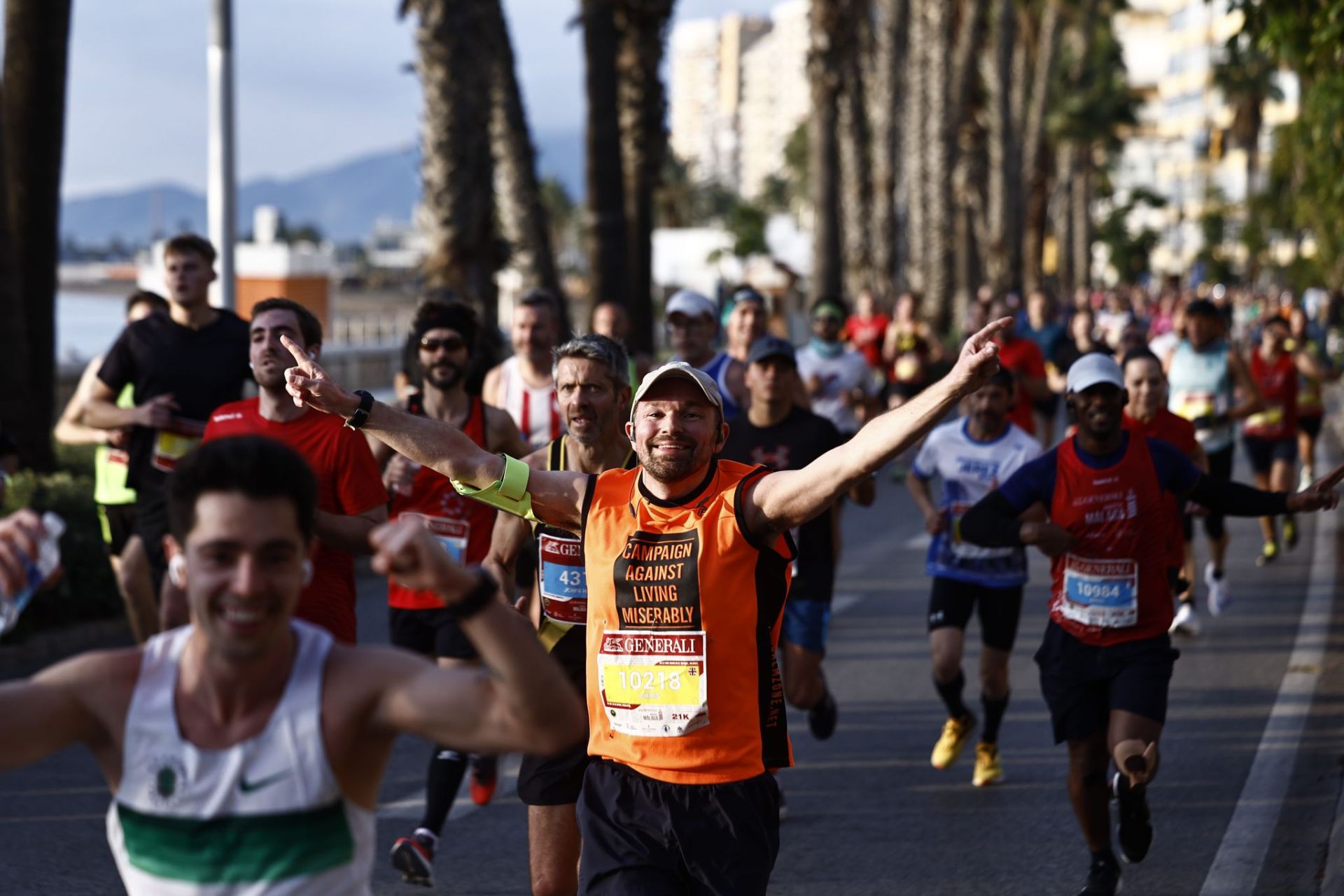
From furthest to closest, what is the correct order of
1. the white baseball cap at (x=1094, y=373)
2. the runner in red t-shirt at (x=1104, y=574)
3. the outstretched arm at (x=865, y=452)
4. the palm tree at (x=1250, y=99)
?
the palm tree at (x=1250, y=99), the white baseball cap at (x=1094, y=373), the runner in red t-shirt at (x=1104, y=574), the outstretched arm at (x=865, y=452)

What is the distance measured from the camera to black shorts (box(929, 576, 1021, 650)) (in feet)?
25.9

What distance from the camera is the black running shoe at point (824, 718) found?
26.0ft

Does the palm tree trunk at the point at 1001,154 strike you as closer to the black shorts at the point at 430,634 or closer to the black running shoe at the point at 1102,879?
the black shorts at the point at 430,634

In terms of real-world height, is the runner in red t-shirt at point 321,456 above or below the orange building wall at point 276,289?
below

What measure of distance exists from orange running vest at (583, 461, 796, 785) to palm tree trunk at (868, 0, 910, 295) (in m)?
33.1

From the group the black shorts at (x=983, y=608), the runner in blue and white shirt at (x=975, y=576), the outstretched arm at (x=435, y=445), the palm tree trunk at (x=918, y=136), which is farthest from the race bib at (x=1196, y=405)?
the palm tree trunk at (x=918, y=136)

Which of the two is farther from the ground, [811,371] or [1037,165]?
[1037,165]

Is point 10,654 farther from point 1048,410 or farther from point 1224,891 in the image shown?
point 1048,410

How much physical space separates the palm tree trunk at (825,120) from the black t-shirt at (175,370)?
1960cm

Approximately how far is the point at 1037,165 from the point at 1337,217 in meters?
50.4

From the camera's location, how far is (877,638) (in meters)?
11.1

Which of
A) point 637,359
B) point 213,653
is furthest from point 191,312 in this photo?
point 637,359

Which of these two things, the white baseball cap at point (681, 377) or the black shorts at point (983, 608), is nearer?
the white baseball cap at point (681, 377)

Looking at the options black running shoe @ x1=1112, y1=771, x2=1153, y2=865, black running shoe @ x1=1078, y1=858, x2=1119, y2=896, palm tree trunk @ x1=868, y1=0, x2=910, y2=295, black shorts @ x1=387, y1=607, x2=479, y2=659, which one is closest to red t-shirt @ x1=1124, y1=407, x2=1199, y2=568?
black running shoe @ x1=1112, y1=771, x2=1153, y2=865
